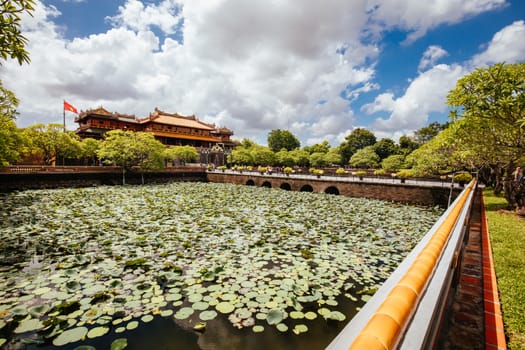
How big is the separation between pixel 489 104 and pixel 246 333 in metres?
7.33

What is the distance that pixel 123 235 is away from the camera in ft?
21.9

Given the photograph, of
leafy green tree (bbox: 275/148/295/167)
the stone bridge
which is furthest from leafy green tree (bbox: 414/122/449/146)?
the stone bridge

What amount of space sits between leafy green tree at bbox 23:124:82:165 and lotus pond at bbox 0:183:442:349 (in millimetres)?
18499

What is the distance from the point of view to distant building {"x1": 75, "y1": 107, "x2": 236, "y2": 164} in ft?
112

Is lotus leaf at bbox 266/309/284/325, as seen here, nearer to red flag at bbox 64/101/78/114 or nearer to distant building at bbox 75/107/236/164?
red flag at bbox 64/101/78/114

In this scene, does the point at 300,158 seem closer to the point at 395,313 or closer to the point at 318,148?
the point at 318,148

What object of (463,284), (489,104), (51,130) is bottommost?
(463,284)

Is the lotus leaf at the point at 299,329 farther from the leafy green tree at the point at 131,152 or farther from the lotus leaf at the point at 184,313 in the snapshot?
the leafy green tree at the point at 131,152

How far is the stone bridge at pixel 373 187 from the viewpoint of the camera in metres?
14.9

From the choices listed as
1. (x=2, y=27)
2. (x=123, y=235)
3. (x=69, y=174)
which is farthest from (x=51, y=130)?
(x=2, y=27)

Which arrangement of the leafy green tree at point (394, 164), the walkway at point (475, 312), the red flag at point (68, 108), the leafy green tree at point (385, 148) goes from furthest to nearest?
the leafy green tree at point (385, 148) → the leafy green tree at point (394, 164) → the red flag at point (68, 108) → the walkway at point (475, 312)

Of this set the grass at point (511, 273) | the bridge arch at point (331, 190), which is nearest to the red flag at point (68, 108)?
the bridge arch at point (331, 190)

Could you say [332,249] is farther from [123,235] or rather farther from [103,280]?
[123,235]

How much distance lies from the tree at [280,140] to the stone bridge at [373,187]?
32.2 meters
